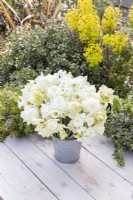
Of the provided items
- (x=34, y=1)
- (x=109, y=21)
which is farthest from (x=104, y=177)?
(x=34, y=1)

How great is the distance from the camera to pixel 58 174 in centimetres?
159

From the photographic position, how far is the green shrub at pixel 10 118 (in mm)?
1832

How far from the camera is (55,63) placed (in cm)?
228

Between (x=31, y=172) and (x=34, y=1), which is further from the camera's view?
(x=34, y=1)

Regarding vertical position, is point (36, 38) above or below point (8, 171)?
above

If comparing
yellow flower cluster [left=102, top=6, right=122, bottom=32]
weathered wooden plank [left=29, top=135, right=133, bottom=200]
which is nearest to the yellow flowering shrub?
yellow flower cluster [left=102, top=6, right=122, bottom=32]

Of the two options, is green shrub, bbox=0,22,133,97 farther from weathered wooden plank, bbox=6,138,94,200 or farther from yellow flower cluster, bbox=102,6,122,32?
weathered wooden plank, bbox=6,138,94,200

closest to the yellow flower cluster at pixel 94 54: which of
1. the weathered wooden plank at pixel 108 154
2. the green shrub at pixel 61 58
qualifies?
the green shrub at pixel 61 58

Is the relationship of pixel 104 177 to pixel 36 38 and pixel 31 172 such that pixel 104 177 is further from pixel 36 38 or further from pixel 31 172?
pixel 36 38

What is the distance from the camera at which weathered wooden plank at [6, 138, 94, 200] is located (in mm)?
1477

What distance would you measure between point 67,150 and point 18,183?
279mm

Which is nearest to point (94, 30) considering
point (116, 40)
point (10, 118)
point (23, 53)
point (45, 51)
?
point (116, 40)

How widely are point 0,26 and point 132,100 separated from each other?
1989mm

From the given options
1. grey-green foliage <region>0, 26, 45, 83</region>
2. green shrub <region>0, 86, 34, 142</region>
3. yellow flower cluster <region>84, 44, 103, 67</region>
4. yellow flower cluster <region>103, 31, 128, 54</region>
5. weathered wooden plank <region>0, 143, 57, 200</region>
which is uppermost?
yellow flower cluster <region>103, 31, 128, 54</region>
